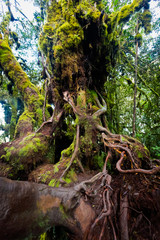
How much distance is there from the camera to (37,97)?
566 cm

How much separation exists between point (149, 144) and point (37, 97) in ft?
25.8

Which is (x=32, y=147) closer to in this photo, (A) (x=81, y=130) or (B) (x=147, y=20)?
(A) (x=81, y=130)

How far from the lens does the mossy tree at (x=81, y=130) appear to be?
1800 millimetres

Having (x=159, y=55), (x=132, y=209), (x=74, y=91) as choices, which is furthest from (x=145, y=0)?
(x=132, y=209)

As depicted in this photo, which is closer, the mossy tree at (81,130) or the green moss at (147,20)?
the mossy tree at (81,130)

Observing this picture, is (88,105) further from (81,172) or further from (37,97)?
(37,97)

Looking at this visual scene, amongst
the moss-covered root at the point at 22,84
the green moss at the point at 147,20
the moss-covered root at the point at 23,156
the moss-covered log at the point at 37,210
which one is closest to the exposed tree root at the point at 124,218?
the moss-covered log at the point at 37,210

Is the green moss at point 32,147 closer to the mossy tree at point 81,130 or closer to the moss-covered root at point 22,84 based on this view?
the mossy tree at point 81,130

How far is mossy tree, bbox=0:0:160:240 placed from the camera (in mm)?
1800

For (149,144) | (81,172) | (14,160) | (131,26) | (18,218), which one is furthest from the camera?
(149,144)


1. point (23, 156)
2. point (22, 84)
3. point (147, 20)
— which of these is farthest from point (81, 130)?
point (147, 20)

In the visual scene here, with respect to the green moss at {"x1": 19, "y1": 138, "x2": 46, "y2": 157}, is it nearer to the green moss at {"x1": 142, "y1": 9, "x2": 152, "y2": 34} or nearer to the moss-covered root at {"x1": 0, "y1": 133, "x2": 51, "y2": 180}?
the moss-covered root at {"x1": 0, "y1": 133, "x2": 51, "y2": 180}

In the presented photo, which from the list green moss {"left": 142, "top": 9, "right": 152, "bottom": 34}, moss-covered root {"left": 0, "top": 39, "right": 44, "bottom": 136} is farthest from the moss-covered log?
green moss {"left": 142, "top": 9, "right": 152, "bottom": 34}

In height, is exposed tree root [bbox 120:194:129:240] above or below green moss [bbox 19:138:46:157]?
below
